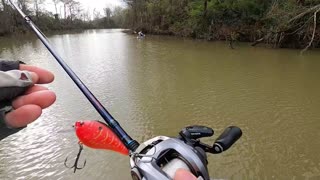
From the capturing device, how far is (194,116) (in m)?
6.17

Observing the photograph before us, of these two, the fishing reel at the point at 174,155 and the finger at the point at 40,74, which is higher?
the finger at the point at 40,74

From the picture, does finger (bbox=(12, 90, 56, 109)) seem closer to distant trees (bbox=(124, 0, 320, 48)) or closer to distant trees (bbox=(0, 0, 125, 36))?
distant trees (bbox=(124, 0, 320, 48))

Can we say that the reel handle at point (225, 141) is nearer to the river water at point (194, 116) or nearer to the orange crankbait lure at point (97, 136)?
the orange crankbait lure at point (97, 136)

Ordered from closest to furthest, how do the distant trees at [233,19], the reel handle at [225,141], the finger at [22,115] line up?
the finger at [22,115] → the reel handle at [225,141] → the distant trees at [233,19]

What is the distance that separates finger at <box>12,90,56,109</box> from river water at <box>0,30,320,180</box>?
144cm

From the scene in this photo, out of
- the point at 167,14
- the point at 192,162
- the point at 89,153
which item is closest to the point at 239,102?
the point at 89,153

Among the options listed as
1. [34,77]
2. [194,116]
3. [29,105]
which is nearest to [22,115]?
[29,105]

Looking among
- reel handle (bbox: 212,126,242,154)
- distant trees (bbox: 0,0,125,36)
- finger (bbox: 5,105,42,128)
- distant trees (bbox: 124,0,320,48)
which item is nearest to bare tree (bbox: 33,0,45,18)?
distant trees (bbox: 0,0,125,36)

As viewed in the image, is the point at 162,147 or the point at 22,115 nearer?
the point at 22,115

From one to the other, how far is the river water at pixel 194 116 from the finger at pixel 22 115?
1.46 metres

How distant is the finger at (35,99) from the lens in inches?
40.9

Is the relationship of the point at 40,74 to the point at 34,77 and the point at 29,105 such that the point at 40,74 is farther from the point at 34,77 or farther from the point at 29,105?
the point at 29,105

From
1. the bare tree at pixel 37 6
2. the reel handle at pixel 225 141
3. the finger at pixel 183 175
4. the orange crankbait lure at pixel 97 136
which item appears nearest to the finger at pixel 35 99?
the orange crankbait lure at pixel 97 136

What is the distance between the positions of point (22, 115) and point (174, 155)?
2.01ft
